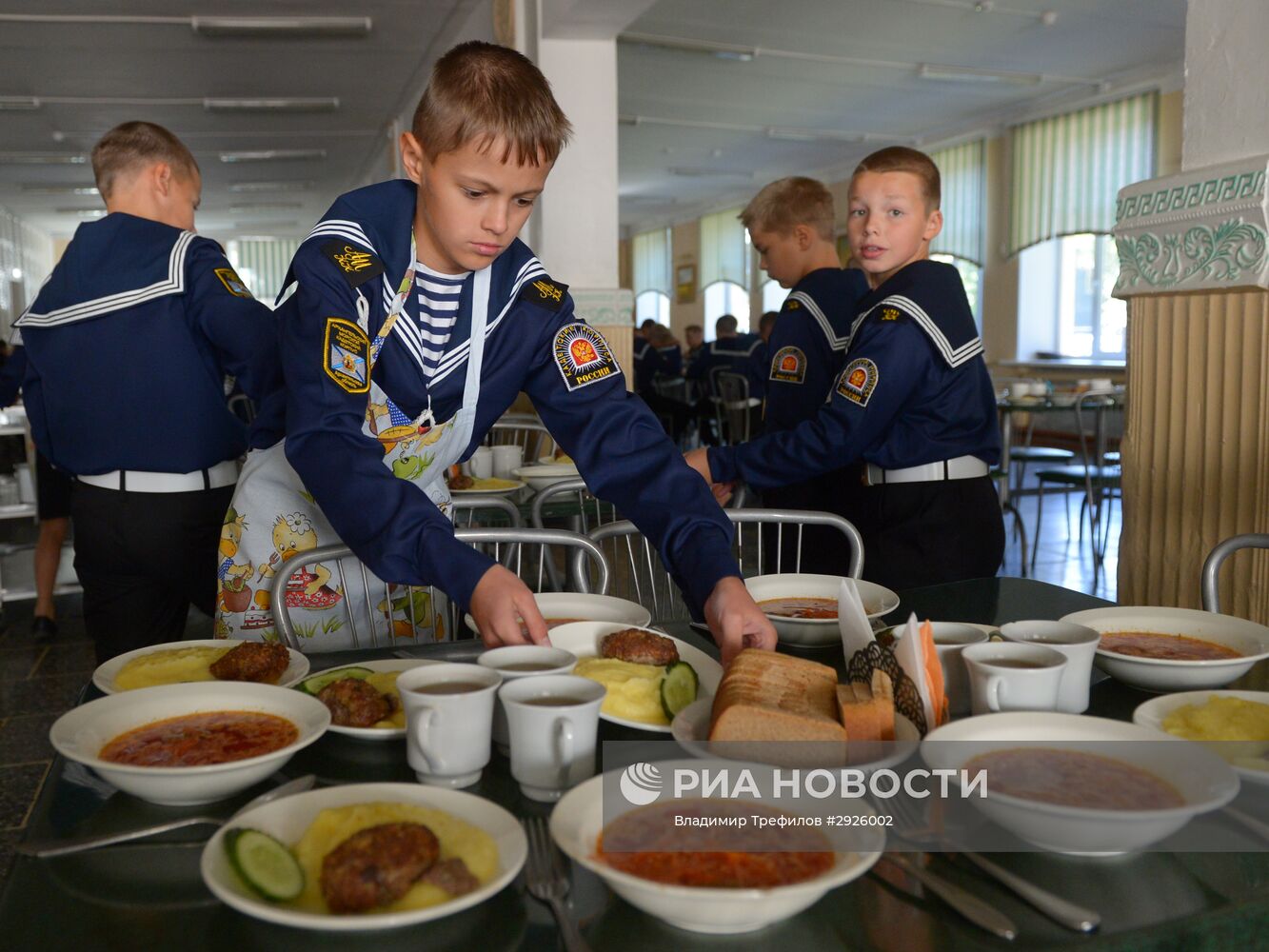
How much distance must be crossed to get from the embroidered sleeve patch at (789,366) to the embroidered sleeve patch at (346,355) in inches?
61.7

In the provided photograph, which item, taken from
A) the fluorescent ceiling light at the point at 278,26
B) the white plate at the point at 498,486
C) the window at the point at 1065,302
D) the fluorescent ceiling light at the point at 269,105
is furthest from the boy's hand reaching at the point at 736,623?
the window at the point at 1065,302

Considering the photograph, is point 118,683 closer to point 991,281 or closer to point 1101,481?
point 1101,481

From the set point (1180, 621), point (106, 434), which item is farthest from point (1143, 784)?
point (106, 434)

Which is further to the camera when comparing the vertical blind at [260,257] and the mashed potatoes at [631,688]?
the vertical blind at [260,257]

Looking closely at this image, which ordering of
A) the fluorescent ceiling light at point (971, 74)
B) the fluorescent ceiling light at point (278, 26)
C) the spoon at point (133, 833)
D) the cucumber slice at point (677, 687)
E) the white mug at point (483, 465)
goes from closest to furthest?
1. the spoon at point (133, 833)
2. the cucumber slice at point (677, 687)
3. the white mug at point (483, 465)
4. the fluorescent ceiling light at point (278, 26)
5. the fluorescent ceiling light at point (971, 74)

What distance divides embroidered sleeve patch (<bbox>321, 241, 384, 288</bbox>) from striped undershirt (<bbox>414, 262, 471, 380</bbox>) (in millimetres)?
79

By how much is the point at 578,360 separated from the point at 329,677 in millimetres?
594

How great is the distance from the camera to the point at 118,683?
3.46 feet

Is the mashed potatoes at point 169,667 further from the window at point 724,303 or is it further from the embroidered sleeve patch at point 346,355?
the window at point 724,303

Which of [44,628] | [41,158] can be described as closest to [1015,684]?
[44,628]

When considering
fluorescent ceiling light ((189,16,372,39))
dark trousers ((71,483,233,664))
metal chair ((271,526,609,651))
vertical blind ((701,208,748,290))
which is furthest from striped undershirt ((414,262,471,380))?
vertical blind ((701,208,748,290))

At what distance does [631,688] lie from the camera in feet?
3.19

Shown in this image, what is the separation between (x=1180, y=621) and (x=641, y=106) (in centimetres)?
922

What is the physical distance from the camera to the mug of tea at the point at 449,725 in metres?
0.81
